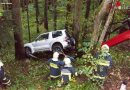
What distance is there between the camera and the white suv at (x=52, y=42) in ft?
68.3

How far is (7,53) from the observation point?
24219mm

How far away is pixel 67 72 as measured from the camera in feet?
47.4

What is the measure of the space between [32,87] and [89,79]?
2.90 m

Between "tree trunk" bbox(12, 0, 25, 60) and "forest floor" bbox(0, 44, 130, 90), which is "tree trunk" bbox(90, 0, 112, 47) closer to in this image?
"forest floor" bbox(0, 44, 130, 90)

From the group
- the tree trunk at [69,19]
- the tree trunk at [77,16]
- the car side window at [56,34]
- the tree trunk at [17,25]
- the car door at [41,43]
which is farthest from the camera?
the tree trunk at [69,19]

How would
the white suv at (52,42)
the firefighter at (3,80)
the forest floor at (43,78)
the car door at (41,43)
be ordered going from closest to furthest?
the firefighter at (3,80) < the forest floor at (43,78) < the white suv at (52,42) < the car door at (41,43)

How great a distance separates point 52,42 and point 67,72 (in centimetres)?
729

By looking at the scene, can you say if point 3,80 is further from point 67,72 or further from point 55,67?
point 67,72

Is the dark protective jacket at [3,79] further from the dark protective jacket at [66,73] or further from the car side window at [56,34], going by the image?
the car side window at [56,34]

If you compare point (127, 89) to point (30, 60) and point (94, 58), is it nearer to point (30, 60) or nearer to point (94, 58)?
point (94, 58)

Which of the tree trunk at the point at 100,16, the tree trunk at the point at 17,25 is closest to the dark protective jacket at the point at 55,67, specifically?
the tree trunk at the point at 100,16

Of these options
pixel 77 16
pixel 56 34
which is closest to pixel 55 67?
pixel 77 16

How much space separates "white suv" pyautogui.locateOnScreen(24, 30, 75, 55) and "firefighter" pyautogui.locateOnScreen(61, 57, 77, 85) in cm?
608

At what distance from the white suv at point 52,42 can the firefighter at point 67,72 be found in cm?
608
